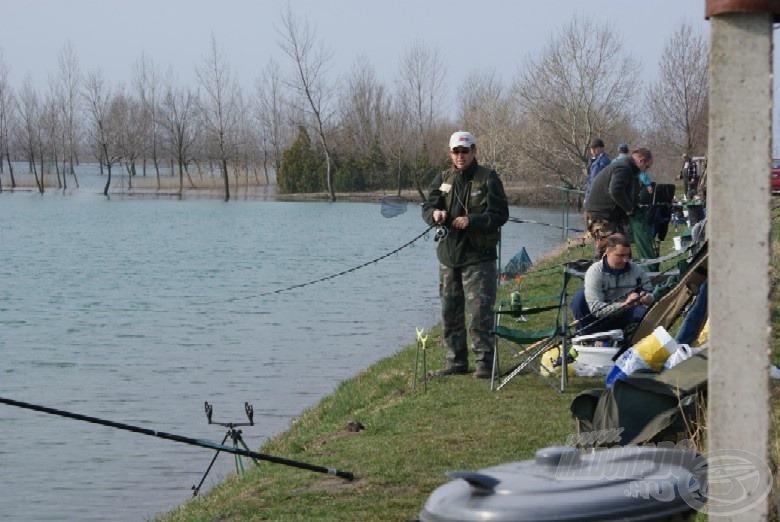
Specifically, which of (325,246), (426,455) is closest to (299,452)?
(426,455)

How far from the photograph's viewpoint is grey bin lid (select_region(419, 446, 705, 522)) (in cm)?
266

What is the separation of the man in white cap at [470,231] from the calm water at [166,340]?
2243mm

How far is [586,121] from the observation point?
183ft

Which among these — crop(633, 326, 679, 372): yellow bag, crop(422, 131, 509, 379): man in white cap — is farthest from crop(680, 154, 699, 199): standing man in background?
crop(633, 326, 679, 372): yellow bag

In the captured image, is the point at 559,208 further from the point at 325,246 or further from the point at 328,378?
the point at 328,378

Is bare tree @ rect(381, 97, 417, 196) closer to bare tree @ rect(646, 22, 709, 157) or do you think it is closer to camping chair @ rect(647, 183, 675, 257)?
bare tree @ rect(646, 22, 709, 157)

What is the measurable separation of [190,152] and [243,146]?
436cm

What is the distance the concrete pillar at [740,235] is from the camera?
3041 mm

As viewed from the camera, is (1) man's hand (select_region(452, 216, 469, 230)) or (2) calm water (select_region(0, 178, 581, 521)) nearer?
(1) man's hand (select_region(452, 216, 469, 230))

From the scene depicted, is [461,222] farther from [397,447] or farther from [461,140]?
[397,447]

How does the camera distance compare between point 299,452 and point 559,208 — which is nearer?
point 299,452

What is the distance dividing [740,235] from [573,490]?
817mm

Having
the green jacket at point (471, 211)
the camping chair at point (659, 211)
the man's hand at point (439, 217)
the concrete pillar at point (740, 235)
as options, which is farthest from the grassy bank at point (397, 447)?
the camping chair at point (659, 211)

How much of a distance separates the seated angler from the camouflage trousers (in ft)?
2.44
